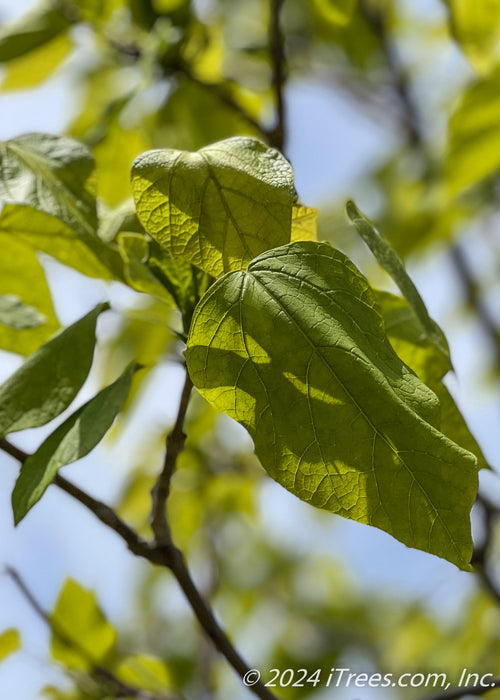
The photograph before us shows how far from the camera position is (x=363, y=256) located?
1.14 metres

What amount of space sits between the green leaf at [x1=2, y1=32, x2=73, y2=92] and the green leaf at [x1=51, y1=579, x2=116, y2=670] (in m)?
0.47

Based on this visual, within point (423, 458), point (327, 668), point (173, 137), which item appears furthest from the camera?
point (327, 668)

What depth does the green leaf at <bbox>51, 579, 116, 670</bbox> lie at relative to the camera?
62 centimetres

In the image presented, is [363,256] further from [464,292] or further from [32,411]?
[32,411]

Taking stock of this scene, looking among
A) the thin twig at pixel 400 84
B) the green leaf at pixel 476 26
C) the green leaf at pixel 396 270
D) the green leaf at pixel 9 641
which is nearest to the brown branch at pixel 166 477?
the green leaf at pixel 396 270

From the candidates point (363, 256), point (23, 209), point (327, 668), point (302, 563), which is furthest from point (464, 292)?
point (23, 209)

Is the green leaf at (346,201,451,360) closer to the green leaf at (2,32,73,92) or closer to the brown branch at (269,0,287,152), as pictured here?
the brown branch at (269,0,287,152)

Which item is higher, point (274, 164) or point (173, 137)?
point (173, 137)

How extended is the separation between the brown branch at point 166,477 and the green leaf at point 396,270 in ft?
0.35

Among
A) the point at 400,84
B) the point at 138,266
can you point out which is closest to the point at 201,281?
the point at 138,266

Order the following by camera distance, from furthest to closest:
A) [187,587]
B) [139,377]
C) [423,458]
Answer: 1. [139,377]
2. [187,587]
3. [423,458]

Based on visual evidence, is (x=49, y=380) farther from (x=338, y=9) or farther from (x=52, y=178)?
(x=338, y=9)

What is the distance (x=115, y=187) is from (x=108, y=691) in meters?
0.41

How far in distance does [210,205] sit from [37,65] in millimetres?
516
